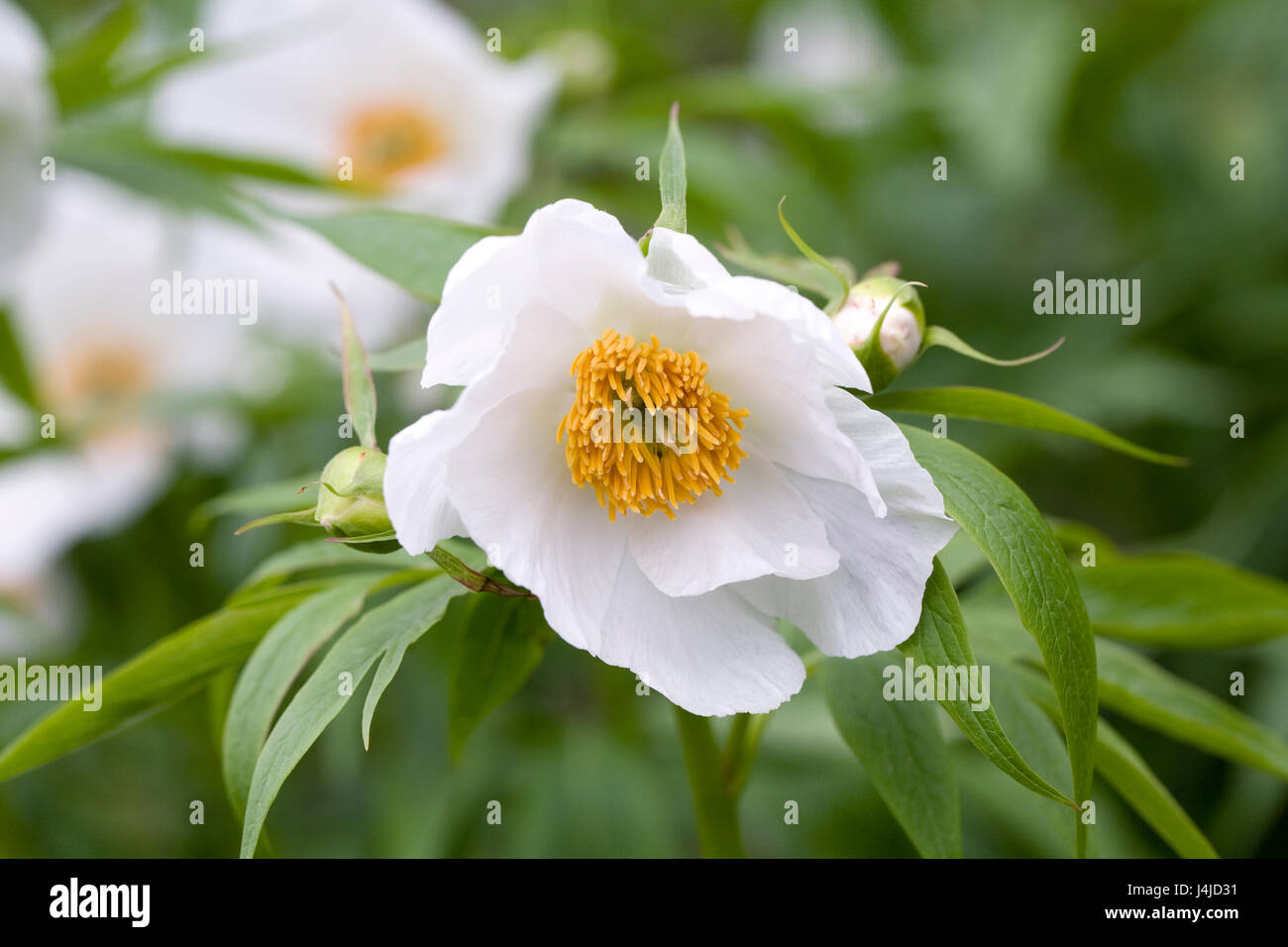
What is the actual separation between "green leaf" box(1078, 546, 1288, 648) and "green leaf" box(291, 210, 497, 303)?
1.41 ft

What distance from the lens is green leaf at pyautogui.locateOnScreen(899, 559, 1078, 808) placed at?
0.47 meters

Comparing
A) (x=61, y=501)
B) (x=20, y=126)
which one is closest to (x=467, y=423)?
(x=20, y=126)

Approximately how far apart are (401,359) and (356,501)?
123mm

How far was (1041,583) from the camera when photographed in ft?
1.62

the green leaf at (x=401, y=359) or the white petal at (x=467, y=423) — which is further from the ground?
the green leaf at (x=401, y=359)

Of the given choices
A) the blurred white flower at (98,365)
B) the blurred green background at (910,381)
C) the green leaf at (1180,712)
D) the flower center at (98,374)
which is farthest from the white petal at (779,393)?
the flower center at (98,374)

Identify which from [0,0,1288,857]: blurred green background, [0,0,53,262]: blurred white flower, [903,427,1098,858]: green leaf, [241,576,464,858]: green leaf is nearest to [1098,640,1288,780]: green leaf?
[903,427,1098,858]: green leaf

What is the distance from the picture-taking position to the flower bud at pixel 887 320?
536 mm

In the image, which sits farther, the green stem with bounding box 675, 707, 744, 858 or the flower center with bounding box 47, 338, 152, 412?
the flower center with bounding box 47, 338, 152, 412

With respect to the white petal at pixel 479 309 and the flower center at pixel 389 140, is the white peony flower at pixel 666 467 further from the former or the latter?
the flower center at pixel 389 140

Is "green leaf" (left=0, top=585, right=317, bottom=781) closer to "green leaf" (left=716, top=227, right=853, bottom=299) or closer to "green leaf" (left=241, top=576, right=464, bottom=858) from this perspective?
"green leaf" (left=241, top=576, right=464, bottom=858)

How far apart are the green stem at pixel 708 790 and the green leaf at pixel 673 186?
262mm
